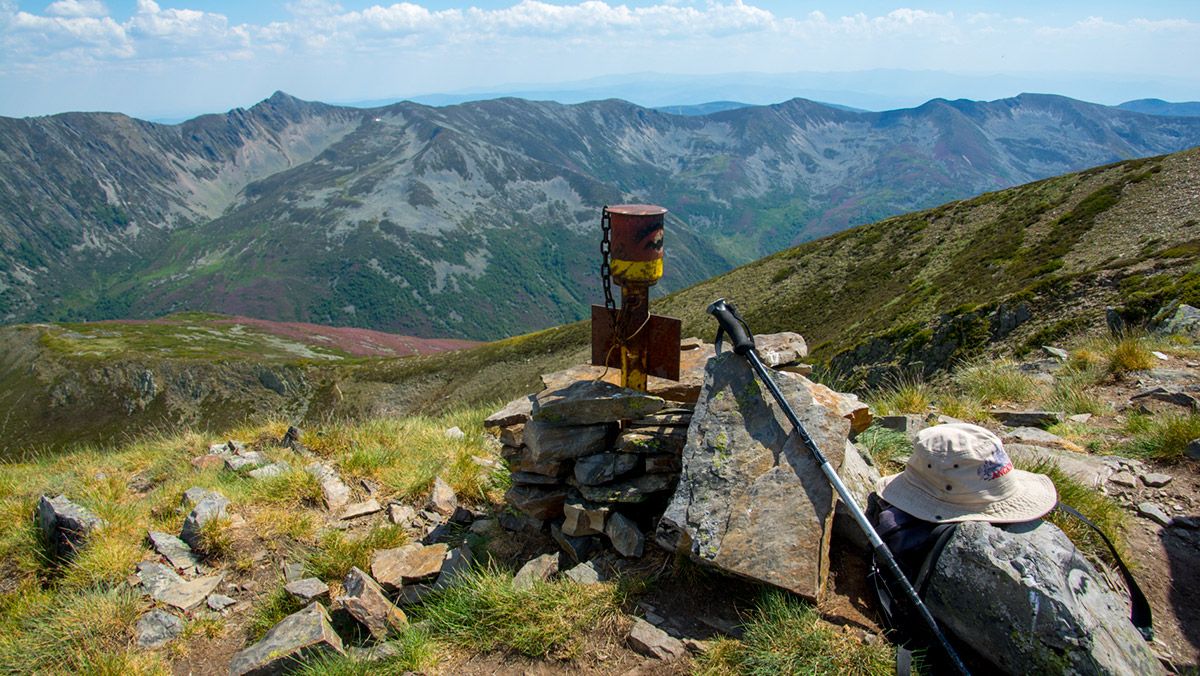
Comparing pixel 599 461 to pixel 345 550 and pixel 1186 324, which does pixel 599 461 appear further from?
pixel 1186 324

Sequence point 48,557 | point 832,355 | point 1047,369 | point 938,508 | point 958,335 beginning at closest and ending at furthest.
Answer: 1. point 938,508
2. point 48,557
3. point 1047,369
4. point 958,335
5. point 832,355

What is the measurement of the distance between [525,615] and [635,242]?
3.53m

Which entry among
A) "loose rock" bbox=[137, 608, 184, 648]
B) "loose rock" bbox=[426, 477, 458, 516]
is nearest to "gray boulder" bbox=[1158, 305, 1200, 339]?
"loose rock" bbox=[426, 477, 458, 516]

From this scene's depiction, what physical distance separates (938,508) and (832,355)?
4143 cm

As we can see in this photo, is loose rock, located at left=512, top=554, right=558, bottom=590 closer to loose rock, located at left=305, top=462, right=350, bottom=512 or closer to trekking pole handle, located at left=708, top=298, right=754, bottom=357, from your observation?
trekking pole handle, located at left=708, top=298, right=754, bottom=357

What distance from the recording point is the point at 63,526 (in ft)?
21.4

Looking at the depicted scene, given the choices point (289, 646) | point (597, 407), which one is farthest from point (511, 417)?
point (289, 646)

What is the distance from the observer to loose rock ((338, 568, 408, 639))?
5258 millimetres

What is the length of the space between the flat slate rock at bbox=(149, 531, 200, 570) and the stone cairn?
341 centimetres

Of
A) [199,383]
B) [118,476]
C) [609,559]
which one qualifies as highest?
[609,559]

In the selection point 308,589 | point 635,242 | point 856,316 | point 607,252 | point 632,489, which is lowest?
point 856,316

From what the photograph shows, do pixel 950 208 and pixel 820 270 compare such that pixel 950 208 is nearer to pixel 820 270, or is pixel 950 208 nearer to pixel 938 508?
pixel 820 270

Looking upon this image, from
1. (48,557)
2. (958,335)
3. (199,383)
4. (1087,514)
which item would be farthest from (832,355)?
(199,383)

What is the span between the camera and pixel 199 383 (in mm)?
91500
